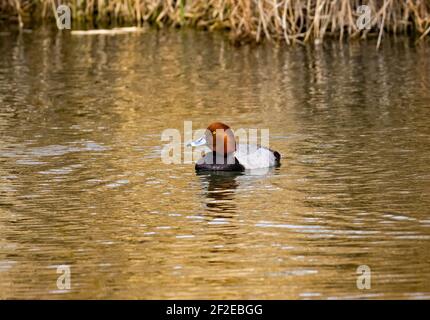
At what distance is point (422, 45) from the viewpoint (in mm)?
16984

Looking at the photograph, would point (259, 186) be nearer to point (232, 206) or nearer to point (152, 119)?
point (232, 206)

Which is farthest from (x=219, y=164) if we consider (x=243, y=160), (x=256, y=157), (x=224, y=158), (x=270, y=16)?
(x=270, y=16)

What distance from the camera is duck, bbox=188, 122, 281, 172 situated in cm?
1025

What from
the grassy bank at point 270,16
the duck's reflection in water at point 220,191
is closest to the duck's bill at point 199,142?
A: the duck's reflection in water at point 220,191

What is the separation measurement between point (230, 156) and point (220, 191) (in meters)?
0.76

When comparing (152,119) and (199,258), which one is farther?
(152,119)

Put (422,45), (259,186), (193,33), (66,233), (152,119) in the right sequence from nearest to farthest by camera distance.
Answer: (66,233) → (259,186) → (152,119) → (422,45) → (193,33)

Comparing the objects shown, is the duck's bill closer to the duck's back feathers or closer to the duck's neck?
the duck's neck

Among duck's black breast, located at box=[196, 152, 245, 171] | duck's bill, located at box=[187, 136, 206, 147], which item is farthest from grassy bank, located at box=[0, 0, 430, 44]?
duck's black breast, located at box=[196, 152, 245, 171]

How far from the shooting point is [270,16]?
17.0 meters

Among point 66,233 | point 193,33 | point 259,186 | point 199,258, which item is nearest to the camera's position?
point 199,258

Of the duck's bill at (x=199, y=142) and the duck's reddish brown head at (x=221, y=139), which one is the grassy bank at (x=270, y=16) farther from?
the duck's reddish brown head at (x=221, y=139)

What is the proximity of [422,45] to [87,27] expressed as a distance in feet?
17.1
